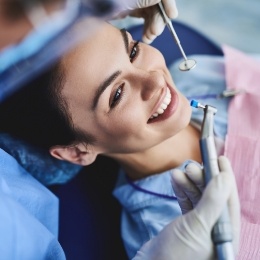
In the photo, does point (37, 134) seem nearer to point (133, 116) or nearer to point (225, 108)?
point (133, 116)

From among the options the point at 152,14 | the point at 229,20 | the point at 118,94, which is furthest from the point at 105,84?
the point at 229,20

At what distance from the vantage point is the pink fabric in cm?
94

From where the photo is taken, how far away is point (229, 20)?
5.59 ft

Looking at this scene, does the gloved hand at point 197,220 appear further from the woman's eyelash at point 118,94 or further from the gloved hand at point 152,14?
the gloved hand at point 152,14

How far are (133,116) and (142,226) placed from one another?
1.04ft

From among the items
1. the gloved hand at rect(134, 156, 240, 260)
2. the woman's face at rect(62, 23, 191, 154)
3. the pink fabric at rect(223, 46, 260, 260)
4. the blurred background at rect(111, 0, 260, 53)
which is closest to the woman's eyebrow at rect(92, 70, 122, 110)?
the woman's face at rect(62, 23, 191, 154)

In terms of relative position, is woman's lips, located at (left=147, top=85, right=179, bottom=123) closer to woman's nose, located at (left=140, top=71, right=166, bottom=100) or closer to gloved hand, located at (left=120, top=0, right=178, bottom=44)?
woman's nose, located at (left=140, top=71, right=166, bottom=100)

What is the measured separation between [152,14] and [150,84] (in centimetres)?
24

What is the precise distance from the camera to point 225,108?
121 cm

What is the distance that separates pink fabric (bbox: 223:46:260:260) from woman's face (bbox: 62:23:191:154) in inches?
7.8

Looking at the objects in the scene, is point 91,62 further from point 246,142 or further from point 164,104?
point 246,142

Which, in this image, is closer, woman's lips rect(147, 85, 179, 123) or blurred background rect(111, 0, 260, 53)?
woman's lips rect(147, 85, 179, 123)

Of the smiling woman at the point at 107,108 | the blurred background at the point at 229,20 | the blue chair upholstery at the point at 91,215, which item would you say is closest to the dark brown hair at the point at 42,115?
the smiling woman at the point at 107,108

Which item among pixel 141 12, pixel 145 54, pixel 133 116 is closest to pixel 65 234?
pixel 133 116
